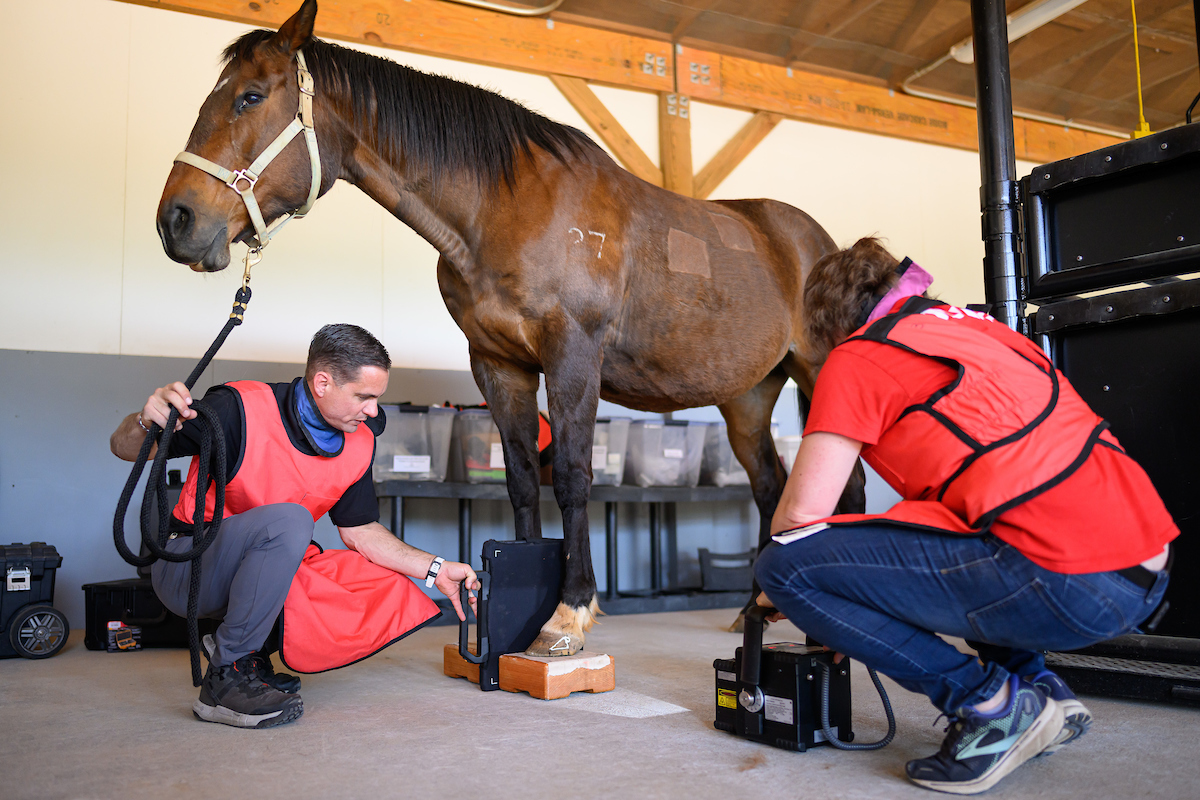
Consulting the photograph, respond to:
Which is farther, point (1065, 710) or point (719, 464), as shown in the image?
point (719, 464)

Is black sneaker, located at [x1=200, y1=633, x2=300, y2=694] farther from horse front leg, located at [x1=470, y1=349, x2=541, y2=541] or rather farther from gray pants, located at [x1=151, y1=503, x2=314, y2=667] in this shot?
horse front leg, located at [x1=470, y1=349, x2=541, y2=541]

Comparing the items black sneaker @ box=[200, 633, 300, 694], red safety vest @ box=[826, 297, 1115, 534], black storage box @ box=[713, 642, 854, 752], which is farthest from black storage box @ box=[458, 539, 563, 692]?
red safety vest @ box=[826, 297, 1115, 534]

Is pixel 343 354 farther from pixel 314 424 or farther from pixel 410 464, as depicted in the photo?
pixel 410 464

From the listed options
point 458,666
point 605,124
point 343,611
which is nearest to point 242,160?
point 343,611

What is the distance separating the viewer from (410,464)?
4.10 meters

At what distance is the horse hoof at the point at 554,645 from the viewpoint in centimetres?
232

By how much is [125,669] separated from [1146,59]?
25.0 ft

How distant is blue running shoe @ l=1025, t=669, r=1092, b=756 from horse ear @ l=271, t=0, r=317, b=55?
2447 millimetres

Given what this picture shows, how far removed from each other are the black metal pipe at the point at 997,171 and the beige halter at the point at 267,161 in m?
2.02

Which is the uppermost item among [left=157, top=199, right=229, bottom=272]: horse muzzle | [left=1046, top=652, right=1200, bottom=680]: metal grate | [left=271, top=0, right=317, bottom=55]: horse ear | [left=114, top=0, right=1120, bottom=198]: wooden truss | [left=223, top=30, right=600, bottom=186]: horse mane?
[left=114, top=0, right=1120, bottom=198]: wooden truss

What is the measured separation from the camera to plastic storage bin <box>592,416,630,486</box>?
4.45 meters

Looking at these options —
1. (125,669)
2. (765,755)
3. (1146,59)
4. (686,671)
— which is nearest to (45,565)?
(125,669)

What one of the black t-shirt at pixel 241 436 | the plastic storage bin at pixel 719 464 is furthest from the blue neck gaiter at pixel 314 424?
the plastic storage bin at pixel 719 464

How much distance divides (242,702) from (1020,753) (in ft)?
5.15
